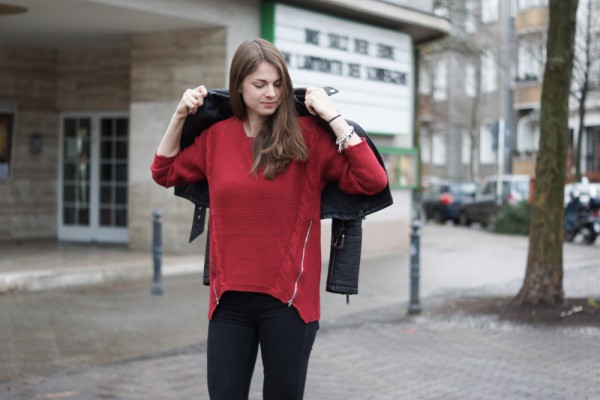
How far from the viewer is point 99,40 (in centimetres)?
1493

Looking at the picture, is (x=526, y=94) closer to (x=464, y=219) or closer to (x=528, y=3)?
(x=528, y=3)

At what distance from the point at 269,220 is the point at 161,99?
11.1 m

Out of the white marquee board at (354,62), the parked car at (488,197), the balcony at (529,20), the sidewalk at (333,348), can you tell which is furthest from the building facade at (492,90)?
the sidewalk at (333,348)

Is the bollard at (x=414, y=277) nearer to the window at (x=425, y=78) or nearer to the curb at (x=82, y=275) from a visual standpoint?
the curb at (x=82, y=275)

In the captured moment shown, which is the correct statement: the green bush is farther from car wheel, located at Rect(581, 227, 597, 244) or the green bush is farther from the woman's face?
the woman's face

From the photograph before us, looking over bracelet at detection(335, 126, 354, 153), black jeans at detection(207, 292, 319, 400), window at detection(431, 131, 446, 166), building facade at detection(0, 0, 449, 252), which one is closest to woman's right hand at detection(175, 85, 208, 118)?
bracelet at detection(335, 126, 354, 153)

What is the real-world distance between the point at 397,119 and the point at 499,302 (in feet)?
24.1

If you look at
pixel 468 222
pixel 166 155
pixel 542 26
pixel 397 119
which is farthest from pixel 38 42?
pixel 542 26

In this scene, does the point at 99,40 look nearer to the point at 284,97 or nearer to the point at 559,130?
the point at 559,130

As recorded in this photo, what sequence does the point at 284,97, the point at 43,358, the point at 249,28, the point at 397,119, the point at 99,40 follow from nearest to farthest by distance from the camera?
the point at 284,97
the point at 43,358
the point at 249,28
the point at 99,40
the point at 397,119

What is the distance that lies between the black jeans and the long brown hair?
0.49 meters

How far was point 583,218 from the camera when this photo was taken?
19125mm

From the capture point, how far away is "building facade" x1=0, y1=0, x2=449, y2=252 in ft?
45.4

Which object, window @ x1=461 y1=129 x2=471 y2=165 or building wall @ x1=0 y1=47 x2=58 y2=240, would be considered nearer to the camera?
building wall @ x1=0 y1=47 x2=58 y2=240
